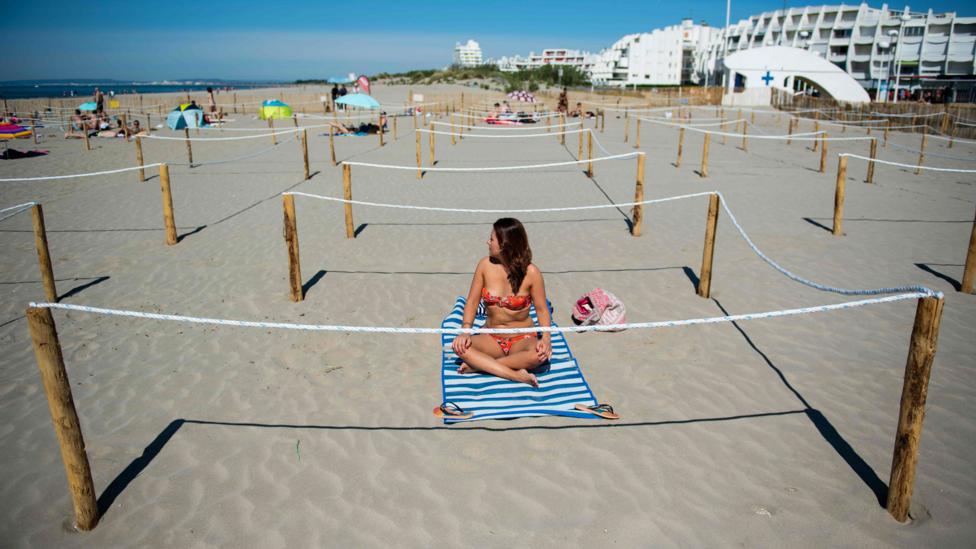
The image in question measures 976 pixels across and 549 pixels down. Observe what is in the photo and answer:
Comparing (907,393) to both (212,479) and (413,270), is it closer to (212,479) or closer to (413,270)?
(212,479)

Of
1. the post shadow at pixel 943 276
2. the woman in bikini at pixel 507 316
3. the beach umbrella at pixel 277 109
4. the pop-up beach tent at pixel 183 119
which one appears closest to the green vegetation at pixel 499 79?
the beach umbrella at pixel 277 109

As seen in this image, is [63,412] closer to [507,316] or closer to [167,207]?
[507,316]

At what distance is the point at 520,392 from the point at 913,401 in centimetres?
233

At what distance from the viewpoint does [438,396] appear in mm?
4301

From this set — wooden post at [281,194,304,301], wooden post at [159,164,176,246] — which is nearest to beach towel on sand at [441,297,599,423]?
wooden post at [281,194,304,301]

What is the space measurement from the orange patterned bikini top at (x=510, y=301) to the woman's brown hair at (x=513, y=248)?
0.38 feet

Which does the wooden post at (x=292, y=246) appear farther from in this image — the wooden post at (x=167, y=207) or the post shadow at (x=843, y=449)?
the post shadow at (x=843, y=449)

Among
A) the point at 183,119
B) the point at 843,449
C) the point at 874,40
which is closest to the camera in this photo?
the point at 843,449

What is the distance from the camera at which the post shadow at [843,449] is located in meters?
3.28

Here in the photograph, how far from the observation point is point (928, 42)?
6894cm

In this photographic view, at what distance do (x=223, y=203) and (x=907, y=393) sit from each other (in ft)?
36.3

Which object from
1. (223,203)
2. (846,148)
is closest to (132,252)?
(223,203)

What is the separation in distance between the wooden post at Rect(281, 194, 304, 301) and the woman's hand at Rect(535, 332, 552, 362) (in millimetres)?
2920

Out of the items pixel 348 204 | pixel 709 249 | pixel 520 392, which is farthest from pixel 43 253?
pixel 709 249
